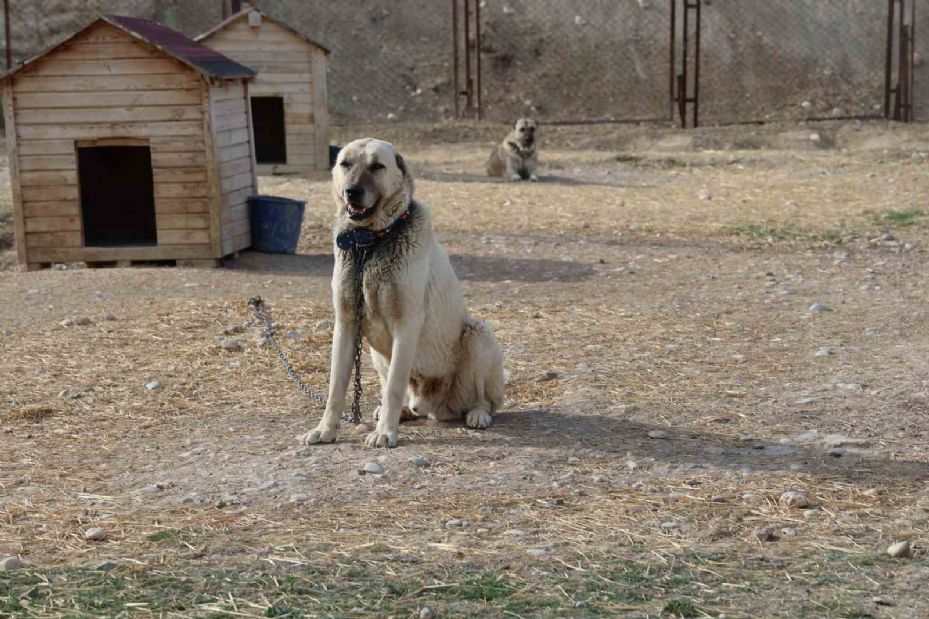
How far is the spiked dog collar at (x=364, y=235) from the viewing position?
563 centimetres

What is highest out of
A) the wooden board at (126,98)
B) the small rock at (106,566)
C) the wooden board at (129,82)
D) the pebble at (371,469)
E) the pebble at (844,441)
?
the wooden board at (129,82)

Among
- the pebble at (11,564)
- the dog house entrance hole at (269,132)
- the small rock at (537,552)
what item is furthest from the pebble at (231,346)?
the dog house entrance hole at (269,132)

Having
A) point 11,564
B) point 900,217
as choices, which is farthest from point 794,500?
point 900,217

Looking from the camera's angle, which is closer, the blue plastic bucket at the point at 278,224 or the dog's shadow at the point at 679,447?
the dog's shadow at the point at 679,447

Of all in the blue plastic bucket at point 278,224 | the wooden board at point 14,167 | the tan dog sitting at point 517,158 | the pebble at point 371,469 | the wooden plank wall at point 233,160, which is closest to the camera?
the pebble at point 371,469

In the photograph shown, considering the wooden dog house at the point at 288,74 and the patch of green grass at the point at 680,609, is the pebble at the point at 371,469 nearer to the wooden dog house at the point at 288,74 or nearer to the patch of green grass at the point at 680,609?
the patch of green grass at the point at 680,609

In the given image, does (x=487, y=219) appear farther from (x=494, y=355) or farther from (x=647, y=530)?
(x=647, y=530)

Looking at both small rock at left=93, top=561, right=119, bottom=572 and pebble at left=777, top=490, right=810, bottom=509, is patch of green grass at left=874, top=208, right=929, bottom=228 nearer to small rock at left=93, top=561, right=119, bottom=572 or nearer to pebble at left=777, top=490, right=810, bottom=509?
pebble at left=777, top=490, right=810, bottom=509

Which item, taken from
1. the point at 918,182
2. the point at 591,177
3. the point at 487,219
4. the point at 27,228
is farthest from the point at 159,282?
the point at 918,182

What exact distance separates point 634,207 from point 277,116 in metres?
6.80

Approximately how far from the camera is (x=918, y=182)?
14703 mm

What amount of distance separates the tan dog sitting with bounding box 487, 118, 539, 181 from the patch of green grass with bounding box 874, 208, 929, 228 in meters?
5.09

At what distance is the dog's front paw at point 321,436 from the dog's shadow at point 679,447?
45 cm

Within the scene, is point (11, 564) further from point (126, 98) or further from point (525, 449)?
point (126, 98)
